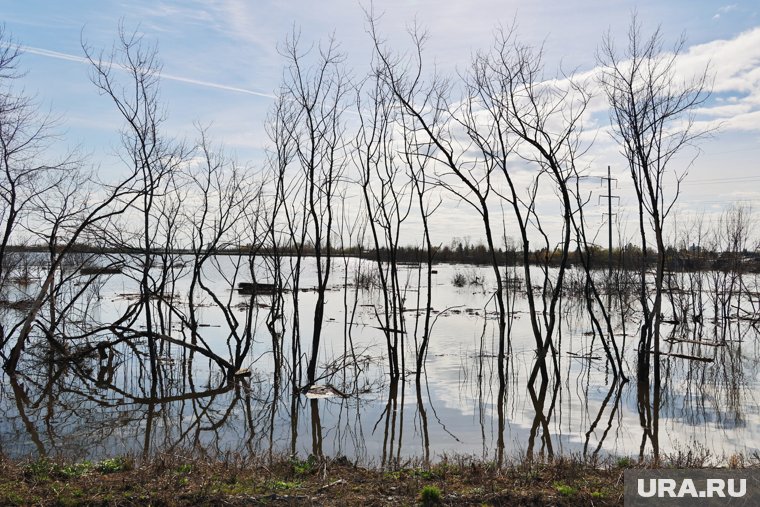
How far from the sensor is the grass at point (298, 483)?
4664 mm

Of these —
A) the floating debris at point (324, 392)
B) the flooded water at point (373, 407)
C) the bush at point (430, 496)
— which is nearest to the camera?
the bush at point (430, 496)

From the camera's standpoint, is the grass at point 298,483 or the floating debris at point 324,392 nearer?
the grass at point 298,483

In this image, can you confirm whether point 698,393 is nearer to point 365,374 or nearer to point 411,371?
point 411,371

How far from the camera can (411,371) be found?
40.4 feet

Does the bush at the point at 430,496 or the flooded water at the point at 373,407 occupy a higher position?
the bush at the point at 430,496

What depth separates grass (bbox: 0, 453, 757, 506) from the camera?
4664mm

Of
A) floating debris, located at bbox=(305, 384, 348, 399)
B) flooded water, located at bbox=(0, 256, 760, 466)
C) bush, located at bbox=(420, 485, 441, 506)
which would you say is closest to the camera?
bush, located at bbox=(420, 485, 441, 506)

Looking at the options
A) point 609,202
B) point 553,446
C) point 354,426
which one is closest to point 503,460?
point 553,446
